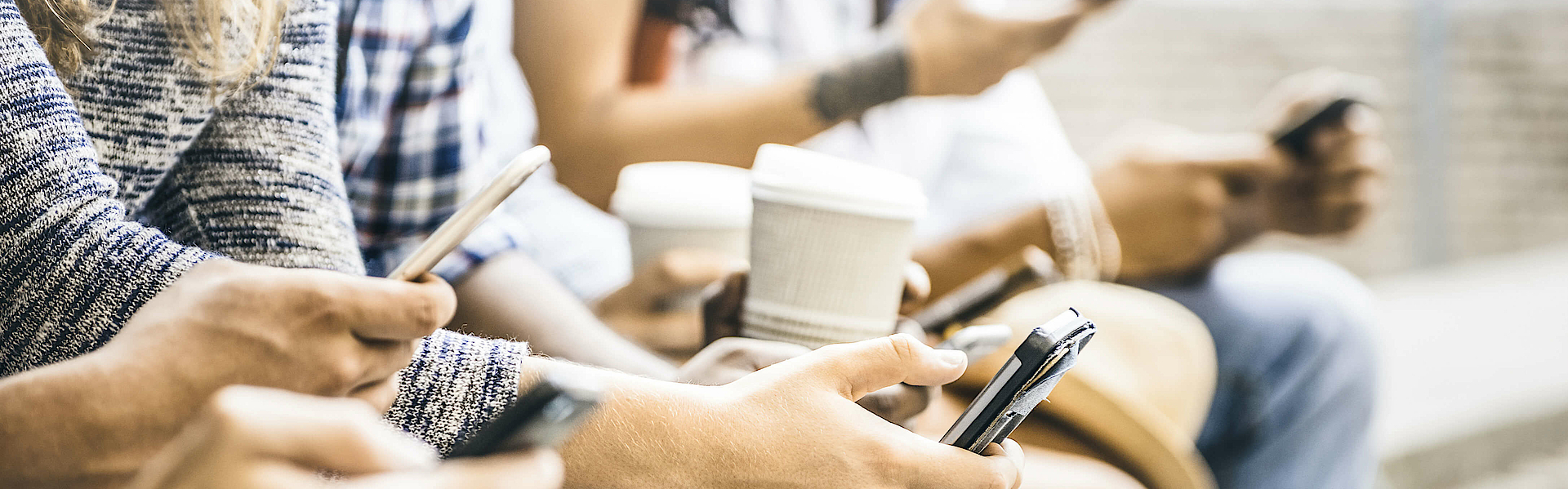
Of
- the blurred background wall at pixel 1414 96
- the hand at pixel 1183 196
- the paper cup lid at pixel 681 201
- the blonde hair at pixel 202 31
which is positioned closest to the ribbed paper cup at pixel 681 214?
the paper cup lid at pixel 681 201

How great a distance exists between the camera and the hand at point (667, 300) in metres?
0.79

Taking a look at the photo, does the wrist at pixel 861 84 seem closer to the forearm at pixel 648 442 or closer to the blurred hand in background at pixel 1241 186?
the blurred hand in background at pixel 1241 186

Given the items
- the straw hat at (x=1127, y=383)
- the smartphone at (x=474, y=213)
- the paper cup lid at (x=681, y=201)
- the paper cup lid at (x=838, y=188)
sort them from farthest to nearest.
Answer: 1. the paper cup lid at (x=681, y=201)
2. the straw hat at (x=1127, y=383)
3. the paper cup lid at (x=838, y=188)
4. the smartphone at (x=474, y=213)

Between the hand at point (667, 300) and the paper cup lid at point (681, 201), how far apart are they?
27mm

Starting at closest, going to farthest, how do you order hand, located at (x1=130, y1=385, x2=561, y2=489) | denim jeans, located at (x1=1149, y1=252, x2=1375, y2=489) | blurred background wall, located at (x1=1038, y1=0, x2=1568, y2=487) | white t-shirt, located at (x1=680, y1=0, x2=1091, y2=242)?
hand, located at (x1=130, y1=385, x2=561, y2=489) → denim jeans, located at (x1=1149, y1=252, x2=1375, y2=489) → white t-shirt, located at (x1=680, y1=0, x2=1091, y2=242) → blurred background wall, located at (x1=1038, y1=0, x2=1568, y2=487)

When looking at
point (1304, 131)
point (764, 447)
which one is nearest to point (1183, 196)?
point (1304, 131)

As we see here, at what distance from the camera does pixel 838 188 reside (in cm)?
59

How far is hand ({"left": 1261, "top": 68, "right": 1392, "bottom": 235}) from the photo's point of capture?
3.36ft

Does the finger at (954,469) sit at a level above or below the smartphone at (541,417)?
below

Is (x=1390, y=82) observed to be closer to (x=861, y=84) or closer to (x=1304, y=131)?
(x=1304, y=131)

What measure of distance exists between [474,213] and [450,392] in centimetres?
10

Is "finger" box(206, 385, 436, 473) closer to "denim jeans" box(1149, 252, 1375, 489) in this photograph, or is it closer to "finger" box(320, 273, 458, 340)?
"finger" box(320, 273, 458, 340)

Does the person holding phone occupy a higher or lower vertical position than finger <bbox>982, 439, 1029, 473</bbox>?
lower

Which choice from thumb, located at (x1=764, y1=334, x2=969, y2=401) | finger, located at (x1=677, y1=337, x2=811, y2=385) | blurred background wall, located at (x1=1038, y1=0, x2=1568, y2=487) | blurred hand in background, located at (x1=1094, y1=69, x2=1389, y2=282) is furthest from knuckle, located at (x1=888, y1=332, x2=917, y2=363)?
blurred background wall, located at (x1=1038, y1=0, x2=1568, y2=487)
